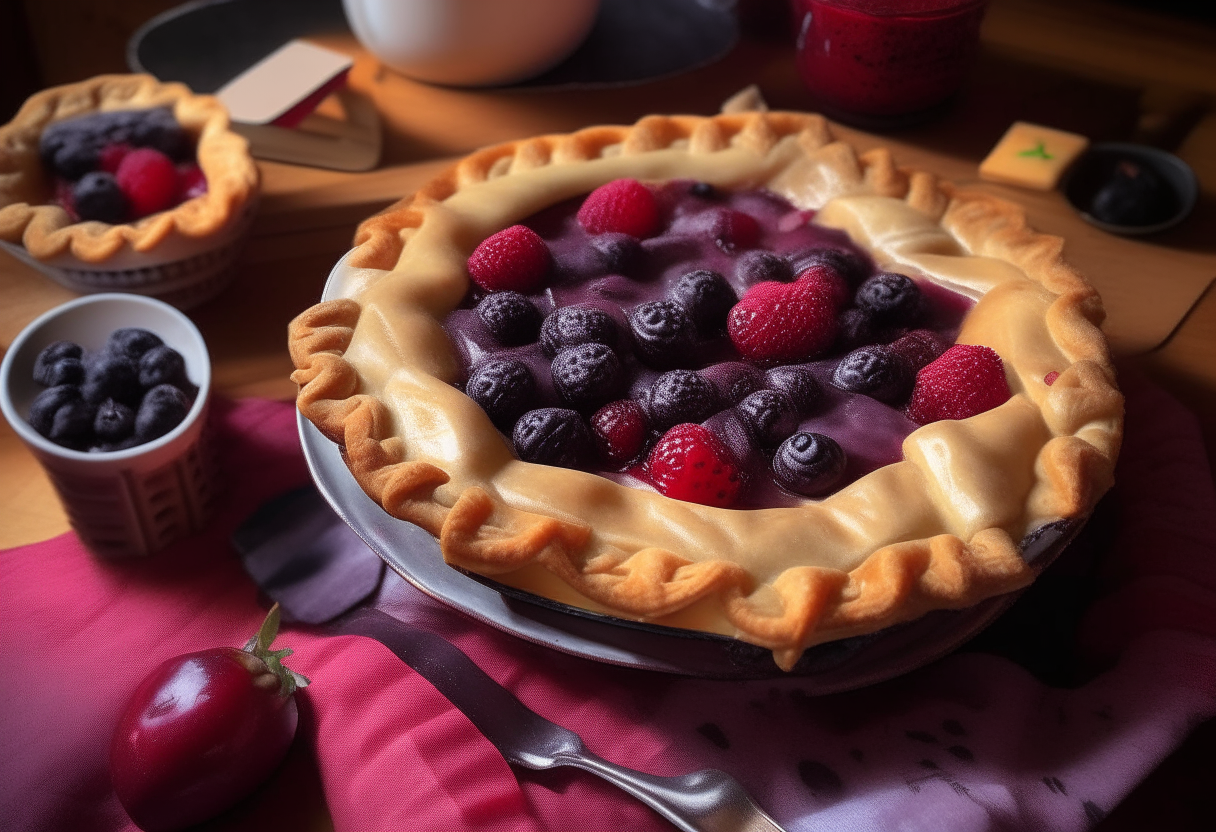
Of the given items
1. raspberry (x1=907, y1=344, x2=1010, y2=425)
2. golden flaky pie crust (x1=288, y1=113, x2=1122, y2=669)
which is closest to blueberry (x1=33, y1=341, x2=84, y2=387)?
golden flaky pie crust (x1=288, y1=113, x2=1122, y2=669)

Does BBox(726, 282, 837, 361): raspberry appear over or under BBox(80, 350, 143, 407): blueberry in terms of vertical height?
over

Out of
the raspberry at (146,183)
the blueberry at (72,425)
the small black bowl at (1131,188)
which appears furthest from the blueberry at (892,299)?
the raspberry at (146,183)

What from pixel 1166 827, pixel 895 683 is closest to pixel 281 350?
pixel 895 683

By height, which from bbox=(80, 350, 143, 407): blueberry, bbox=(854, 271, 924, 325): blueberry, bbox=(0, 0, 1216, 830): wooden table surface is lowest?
bbox=(0, 0, 1216, 830): wooden table surface

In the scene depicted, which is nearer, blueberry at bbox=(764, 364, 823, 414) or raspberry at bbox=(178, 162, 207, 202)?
blueberry at bbox=(764, 364, 823, 414)

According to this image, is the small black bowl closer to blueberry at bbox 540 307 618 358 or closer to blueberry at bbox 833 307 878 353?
blueberry at bbox 833 307 878 353

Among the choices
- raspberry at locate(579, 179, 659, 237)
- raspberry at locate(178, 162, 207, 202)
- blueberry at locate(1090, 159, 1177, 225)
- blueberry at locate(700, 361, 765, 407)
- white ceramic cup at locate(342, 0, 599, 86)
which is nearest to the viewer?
blueberry at locate(700, 361, 765, 407)

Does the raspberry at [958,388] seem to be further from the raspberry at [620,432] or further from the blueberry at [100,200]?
the blueberry at [100,200]
